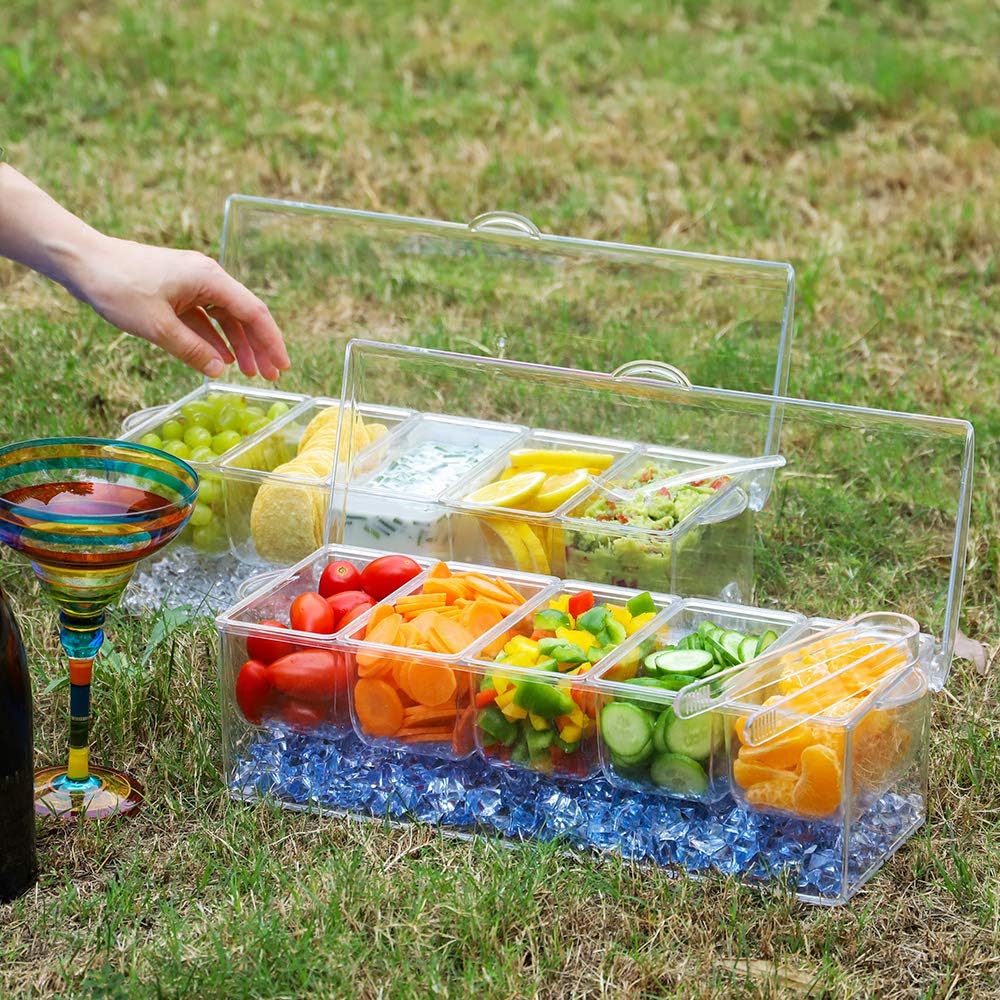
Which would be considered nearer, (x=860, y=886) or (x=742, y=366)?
(x=860, y=886)

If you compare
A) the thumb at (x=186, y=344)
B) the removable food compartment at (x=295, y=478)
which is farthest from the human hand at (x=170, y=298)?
the removable food compartment at (x=295, y=478)

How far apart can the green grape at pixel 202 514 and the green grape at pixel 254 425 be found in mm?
208

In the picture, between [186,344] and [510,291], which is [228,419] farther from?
[510,291]

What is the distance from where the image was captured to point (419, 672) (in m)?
2.15

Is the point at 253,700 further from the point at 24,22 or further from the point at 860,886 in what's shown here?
the point at 24,22

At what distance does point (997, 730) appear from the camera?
247 centimetres

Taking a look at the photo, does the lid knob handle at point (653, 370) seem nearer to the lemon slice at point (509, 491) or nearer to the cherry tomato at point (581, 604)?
the lemon slice at point (509, 491)

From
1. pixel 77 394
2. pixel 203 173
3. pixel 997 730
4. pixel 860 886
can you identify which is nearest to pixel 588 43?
pixel 203 173

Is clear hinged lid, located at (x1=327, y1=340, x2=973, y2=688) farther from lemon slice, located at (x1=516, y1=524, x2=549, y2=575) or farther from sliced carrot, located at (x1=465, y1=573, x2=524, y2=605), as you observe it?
sliced carrot, located at (x1=465, y1=573, x2=524, y2=605)

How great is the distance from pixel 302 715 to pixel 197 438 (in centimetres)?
85

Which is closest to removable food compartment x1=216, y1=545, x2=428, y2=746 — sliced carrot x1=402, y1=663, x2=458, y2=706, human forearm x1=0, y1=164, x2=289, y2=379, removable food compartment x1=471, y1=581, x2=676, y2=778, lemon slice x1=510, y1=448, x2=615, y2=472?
sliced carrot x1=402, y1=663, x2=458, y2=706

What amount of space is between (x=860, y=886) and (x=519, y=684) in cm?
52

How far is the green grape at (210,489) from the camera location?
2.80m

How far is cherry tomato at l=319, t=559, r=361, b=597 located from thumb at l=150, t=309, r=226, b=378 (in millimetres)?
354
